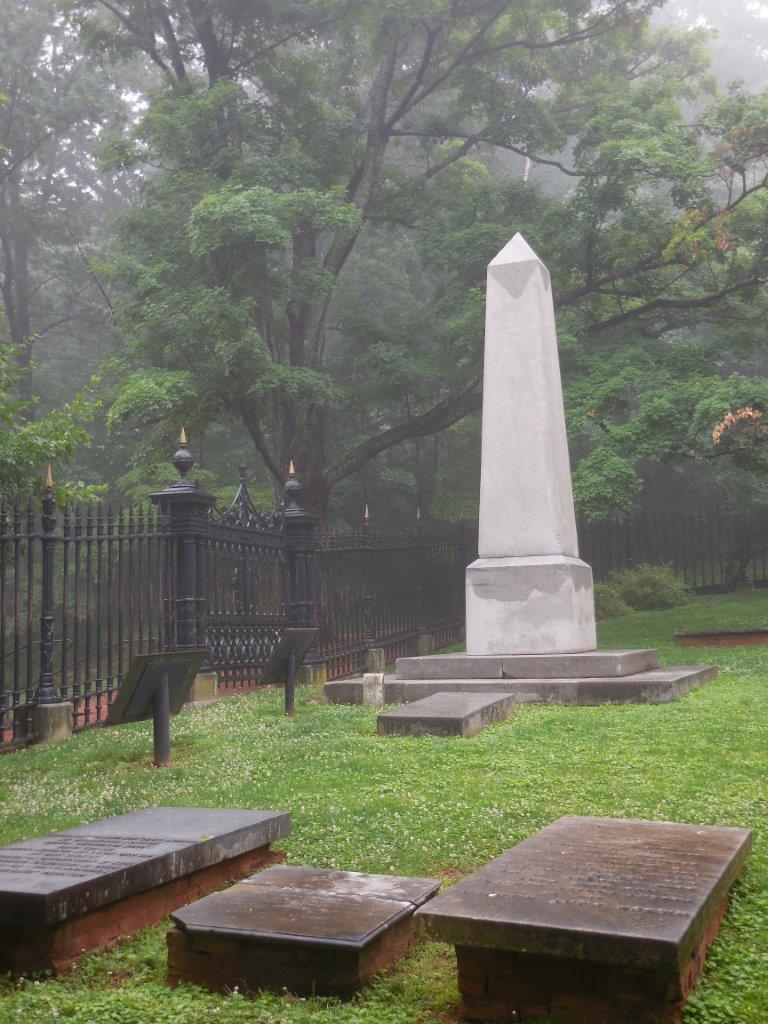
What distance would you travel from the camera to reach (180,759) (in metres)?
7.49

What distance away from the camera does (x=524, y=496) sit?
10859 mm

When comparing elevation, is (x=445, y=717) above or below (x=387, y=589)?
below

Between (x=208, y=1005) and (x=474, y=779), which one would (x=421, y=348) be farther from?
(x=208, y=1005)

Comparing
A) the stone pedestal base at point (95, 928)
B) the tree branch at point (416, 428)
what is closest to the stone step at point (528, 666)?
the stone pedestal base at point (95, 928)

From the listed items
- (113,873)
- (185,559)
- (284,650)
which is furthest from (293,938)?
(185,559)

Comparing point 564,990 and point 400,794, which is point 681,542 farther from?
point 564,990

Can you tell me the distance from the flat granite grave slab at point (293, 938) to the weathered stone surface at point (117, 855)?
1.09 feet

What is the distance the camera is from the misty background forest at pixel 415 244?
16672 millimetres

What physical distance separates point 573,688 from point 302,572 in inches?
224

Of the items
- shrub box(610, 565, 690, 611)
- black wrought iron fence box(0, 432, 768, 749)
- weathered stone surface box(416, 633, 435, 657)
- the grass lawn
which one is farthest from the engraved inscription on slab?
shrub box(610, 565, 690, 611)

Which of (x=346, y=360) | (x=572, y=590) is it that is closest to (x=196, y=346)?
(x=346, y=360)

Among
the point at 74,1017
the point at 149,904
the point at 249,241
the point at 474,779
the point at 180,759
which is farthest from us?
the point at 249,241

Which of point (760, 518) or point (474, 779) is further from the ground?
point (760, 518)

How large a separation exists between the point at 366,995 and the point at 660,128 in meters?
18.6
